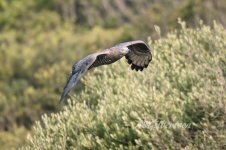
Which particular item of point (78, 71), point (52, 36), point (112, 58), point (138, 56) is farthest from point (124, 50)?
point (52, 36)

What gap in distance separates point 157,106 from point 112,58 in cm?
392

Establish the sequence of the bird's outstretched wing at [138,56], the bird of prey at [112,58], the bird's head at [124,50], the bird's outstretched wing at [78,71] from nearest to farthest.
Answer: the bird's outstretched wing at [78,71], the bird of prey at [112,58], the bird's head at [124,50], the bird's outstretched wing at [138,56]

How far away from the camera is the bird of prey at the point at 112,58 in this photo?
13898 millimetres

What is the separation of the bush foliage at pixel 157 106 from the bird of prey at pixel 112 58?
199 cm

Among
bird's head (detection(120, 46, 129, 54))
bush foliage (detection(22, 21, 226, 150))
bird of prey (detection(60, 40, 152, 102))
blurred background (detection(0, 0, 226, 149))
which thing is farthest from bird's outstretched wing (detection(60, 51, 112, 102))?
blurred background (detection(0, 0, 226, 149))

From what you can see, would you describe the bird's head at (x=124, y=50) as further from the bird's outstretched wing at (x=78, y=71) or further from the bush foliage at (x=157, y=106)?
the bush foliage at (x=157, y=106)

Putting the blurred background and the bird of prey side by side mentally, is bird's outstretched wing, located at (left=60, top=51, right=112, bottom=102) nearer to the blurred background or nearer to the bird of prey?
the bird of prey

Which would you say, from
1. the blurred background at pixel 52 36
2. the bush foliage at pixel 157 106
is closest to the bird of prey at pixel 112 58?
the bush foliage at pixel 157 106

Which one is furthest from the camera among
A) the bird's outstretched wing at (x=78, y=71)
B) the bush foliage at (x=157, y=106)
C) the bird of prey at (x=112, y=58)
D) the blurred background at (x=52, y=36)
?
the blurred background at (x=52, y=36)

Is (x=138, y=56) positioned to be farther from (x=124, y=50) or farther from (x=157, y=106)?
(x=157, y=106)

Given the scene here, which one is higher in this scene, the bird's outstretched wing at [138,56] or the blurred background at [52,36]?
the blurred background at [52,36]

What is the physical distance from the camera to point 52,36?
75562 mm

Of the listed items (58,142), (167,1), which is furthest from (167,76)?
(167,1)

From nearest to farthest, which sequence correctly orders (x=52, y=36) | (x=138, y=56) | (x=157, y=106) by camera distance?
1. (x=138, y=56)
2. (x=157, y=106)
3. (x=52, y=36)
